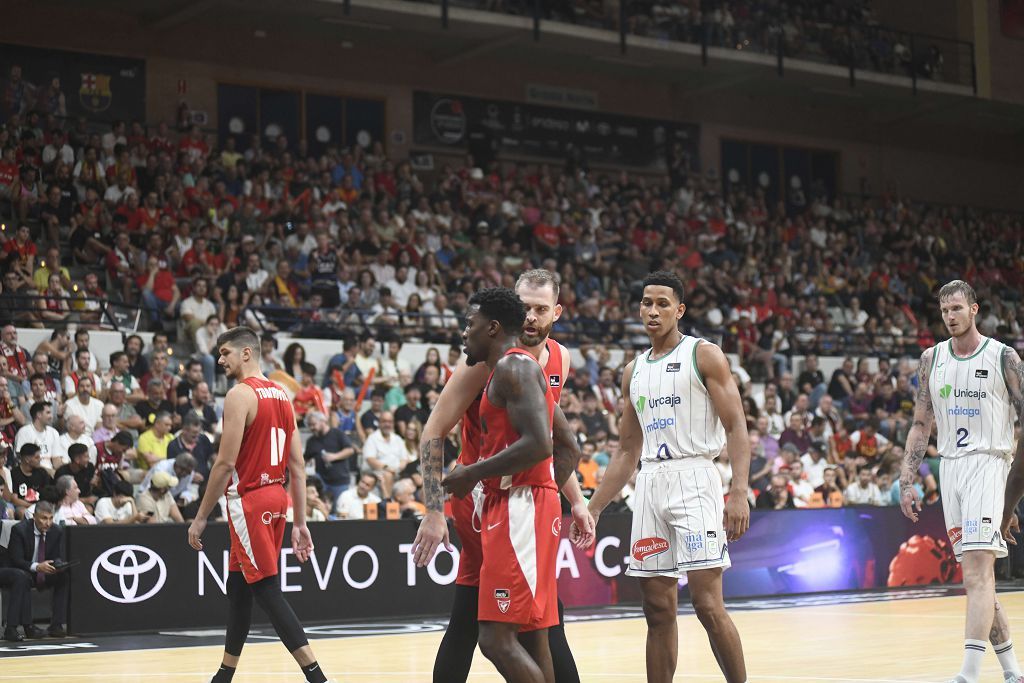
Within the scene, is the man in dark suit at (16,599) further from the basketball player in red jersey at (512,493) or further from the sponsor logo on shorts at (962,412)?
the sponsor logo on shorts at (962,412)

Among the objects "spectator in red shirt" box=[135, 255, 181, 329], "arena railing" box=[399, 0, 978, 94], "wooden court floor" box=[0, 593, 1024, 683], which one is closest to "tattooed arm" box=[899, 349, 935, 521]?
"wooden court floor" box=[0, 593, 1024, 683]

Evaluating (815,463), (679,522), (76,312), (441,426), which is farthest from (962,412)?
(76,312)

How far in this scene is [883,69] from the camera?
3158 centimetres

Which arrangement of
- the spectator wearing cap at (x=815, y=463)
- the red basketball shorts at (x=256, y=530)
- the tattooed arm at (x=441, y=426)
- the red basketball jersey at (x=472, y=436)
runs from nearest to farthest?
the tattooed arm at (x=441, y=426)
the red basketball jersey at (x=472, y=436)
the red basketball shorts at (x=256, y=530)
the spectator wearing cap at (x=815, y=463)

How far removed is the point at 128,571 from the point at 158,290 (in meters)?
6.99

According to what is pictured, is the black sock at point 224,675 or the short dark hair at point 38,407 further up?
the short dark hair at point 38,407

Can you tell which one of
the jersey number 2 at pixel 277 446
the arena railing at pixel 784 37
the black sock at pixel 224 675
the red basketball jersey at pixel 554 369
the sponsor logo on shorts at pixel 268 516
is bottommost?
the black sock at pixel 224 675

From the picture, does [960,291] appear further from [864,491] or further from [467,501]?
[864,491]

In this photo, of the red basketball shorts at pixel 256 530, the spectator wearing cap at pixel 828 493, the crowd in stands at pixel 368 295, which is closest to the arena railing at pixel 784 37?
the crowd in stands at pixel 368 295

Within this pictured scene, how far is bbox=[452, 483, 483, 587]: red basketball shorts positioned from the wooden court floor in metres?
3.27

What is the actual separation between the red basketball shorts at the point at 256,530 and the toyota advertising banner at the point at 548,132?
20.5 meters

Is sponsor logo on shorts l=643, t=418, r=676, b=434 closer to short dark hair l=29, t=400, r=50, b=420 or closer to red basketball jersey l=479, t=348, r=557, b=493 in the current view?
red basketball jersey l=479, t=348, r=557, b=493

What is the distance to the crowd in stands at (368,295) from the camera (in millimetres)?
15938

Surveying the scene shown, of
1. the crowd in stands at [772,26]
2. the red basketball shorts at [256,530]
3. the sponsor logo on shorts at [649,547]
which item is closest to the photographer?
the sponsor logo on shorts at [649,547]
